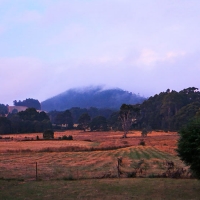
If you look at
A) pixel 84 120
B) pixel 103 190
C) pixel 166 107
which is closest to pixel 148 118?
pixel 166 107

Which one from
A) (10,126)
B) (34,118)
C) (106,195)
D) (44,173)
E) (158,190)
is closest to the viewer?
(106,195)

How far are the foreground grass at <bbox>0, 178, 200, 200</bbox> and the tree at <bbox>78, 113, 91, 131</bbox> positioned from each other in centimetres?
11601

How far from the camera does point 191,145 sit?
14133 mm

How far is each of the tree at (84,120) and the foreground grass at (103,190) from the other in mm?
116013

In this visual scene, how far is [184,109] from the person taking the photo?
361 ft

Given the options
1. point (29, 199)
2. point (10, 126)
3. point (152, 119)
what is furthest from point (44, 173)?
point (152, 119)

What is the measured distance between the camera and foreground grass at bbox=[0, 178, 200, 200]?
46.2 ft

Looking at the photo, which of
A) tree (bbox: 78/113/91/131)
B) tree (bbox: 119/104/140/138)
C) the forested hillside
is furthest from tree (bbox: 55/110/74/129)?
tree (bbox: 119/104/140/138)

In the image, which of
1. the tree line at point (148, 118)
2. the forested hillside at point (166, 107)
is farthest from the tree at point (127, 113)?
the forested hillside at point (166, 107)

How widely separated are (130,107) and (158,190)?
264 ft

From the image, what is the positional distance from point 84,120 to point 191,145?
401 feet

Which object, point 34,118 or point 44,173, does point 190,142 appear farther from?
point 34,118

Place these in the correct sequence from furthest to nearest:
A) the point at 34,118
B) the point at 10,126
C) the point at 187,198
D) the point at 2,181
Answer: the point at 34,118 → the point at 10,126 → the point at 2,181 → the point at 187,198

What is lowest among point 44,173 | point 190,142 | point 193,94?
point 44,173
